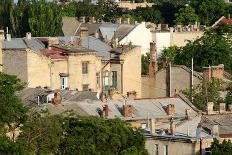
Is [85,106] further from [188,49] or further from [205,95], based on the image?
[188,49]

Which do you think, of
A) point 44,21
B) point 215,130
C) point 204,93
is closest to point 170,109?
point 204,93

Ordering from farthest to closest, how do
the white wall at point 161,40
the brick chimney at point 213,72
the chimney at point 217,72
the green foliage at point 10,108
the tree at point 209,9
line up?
the tree at point 209,9, the white wall at point 161,40, the chimney at point 217,72, the brick chimney at point 213,72, the green foliage at point 10,108

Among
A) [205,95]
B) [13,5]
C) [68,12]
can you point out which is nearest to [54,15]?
[13,5]

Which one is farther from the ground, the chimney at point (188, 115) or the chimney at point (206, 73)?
the chimney at point (206, 73)

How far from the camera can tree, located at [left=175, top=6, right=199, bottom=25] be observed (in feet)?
440

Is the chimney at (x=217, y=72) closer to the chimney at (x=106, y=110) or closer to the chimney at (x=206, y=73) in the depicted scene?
the chimney at (x=206, y=73)

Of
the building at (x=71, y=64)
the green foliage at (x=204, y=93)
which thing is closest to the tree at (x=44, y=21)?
the building at (x=71, y=64)

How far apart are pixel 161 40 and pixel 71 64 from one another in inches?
1108

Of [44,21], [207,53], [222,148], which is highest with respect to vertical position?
[44,21]

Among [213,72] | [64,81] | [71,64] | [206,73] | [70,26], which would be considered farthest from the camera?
[70,26]

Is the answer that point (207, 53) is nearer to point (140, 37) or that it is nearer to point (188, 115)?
point (140, 37)

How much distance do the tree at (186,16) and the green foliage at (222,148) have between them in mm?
79336

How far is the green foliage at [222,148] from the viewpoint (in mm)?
53094

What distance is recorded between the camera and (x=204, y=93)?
72812 mm
